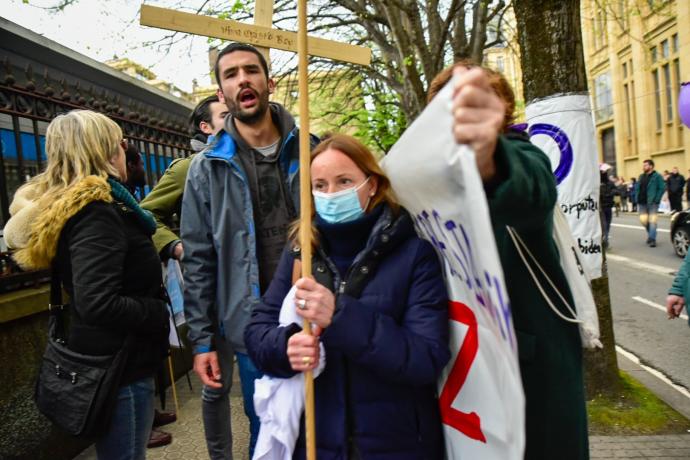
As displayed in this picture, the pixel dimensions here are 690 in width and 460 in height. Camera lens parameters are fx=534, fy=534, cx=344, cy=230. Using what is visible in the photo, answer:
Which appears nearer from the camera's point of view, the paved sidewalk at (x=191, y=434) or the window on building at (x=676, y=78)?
the paved sidewalk at (x=191, y=434)

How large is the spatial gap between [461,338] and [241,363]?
4.24 ft

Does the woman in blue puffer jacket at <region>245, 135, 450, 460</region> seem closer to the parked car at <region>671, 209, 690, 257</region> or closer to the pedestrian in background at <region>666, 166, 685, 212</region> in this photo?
the parked car at <region>671, 209, 690, 257</region>

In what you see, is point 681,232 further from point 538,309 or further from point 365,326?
point 365,326

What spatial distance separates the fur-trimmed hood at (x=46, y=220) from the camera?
2059 mm

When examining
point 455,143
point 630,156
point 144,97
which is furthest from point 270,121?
point 630,156

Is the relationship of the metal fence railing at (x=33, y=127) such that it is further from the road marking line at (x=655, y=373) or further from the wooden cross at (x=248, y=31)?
the road marking line at (x=655, y=373)

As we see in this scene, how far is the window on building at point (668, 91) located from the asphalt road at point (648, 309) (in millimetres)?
15558

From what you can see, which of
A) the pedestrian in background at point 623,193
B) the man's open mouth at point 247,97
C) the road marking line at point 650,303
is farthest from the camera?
the pedestrian in background at point 623,193

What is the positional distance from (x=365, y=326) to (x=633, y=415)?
2912 mm

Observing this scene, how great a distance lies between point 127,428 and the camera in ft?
7.04

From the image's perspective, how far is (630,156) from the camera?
1184 inches

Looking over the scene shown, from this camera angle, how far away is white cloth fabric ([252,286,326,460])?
168 centimetres

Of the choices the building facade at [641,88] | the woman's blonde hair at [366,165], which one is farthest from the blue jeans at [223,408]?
the building facade at [641,88]

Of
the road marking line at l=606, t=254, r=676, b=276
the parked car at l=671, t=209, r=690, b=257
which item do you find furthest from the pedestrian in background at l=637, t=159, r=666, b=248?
the parked car at l=671, t=209, r=690, b=257
